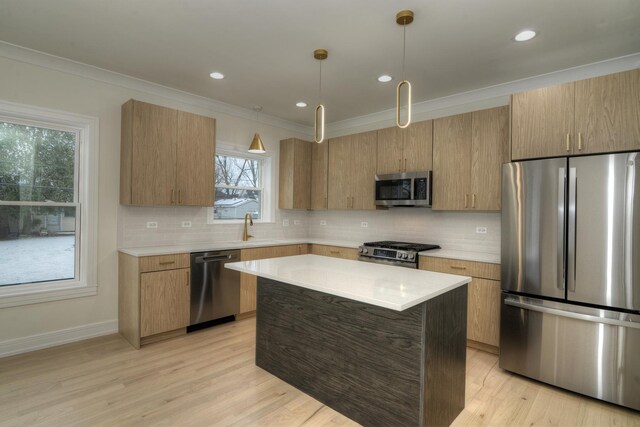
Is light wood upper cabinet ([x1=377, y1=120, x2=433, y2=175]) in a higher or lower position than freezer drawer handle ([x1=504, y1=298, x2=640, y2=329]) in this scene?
higher

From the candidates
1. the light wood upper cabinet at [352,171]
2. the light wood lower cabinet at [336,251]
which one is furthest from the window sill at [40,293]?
the light wood upper cabinet at [352,171]

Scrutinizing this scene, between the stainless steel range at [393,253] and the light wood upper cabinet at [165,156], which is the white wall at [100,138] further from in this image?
the stainless steel range at [393,253]

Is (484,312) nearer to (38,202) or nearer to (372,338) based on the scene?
(372,338)

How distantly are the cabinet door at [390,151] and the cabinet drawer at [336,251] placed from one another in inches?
43.4

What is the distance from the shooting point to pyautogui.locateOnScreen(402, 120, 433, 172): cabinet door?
387 centimetres

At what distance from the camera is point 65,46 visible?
2928 mm

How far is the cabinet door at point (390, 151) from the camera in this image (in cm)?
413

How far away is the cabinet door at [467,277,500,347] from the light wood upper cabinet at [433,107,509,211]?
80 centimetres

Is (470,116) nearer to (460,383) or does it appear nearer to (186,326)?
(460,383)

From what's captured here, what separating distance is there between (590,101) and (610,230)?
100 cm

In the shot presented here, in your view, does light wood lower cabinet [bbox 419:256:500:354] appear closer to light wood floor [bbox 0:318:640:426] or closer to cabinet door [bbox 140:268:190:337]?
light wood floor [bbox 0:318:640:426]

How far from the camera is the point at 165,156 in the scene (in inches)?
142

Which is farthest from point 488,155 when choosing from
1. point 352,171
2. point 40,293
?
point 40,293

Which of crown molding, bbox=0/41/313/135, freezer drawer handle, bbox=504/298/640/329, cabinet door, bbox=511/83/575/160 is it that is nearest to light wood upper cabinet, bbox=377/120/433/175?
cabinet door, bbox=511/83/575/160
